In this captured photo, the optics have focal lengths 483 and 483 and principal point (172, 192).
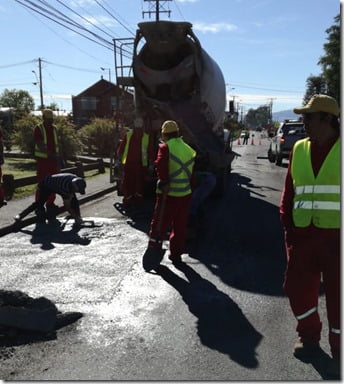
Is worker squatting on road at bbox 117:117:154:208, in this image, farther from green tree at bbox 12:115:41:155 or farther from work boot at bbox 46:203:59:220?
green tree at bbox 12:115:41:155

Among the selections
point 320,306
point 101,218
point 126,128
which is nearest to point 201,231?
point 101,218

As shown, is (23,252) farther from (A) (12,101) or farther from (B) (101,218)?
(A) (12,101)

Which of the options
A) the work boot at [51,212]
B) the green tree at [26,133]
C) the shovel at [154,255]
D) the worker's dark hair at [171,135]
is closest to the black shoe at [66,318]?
the shovel at [154,255]

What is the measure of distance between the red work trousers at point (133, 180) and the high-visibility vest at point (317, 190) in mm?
6177

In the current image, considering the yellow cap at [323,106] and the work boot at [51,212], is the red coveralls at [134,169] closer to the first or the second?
the work boot at [51,212]

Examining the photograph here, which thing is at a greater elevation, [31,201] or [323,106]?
[323,106]

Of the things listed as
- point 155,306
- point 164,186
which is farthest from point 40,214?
point 155,306

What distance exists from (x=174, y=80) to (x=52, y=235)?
4027 millimetres

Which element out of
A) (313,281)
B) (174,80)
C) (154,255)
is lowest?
(154,255)

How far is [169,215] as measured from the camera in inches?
234

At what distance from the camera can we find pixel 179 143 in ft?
19.5

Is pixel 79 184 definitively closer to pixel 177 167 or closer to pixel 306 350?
pixel 177 167

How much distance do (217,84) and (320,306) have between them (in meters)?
7.47

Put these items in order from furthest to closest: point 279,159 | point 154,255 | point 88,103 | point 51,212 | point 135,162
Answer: point 88,103
point 279,159
point 135,162
point 51,212
point 154,255
